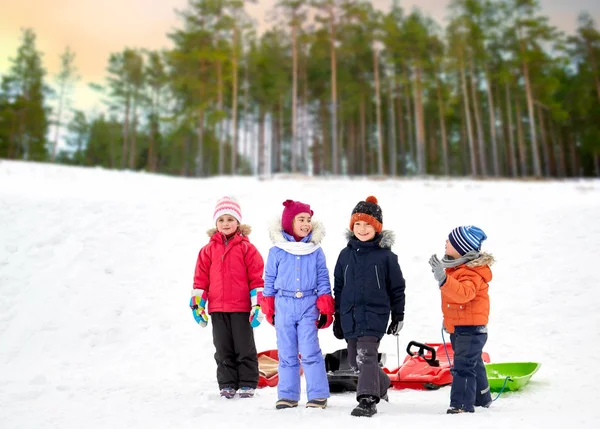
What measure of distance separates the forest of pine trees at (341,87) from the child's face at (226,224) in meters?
20.5

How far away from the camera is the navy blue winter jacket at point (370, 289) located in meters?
4.13

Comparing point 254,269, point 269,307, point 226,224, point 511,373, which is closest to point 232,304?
point 254,269

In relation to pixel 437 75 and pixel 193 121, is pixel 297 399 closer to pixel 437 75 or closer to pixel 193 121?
pixel 193 121

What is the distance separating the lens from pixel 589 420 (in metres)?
3.69

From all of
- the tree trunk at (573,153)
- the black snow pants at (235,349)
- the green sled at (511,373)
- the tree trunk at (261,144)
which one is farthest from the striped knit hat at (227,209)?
the tree trunk at (573,153)

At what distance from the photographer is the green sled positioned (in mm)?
4855

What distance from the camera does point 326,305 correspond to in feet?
14.1

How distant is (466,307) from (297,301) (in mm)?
1487

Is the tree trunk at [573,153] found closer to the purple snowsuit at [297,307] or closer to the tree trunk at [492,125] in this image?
the tree trunk at [492,125]

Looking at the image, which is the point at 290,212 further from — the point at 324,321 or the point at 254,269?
the point at 324,321

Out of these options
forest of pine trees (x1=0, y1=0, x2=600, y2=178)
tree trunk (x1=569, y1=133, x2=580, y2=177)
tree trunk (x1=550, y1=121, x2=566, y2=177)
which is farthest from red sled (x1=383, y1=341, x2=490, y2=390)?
tree trunk (x1=569, y1=133, x2=580, y2=177)

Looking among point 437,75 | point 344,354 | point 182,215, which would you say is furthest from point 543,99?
point 344,354

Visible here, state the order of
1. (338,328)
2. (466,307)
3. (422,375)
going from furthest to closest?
1. (422,375)
2. (338,328)
3. (466,307)

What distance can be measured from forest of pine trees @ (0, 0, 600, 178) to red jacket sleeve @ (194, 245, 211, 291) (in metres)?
20.6
